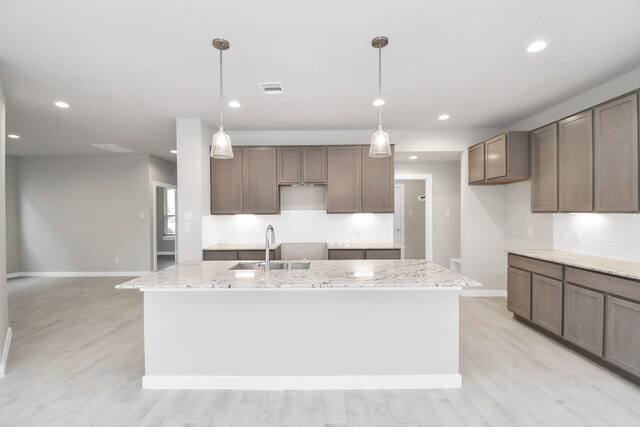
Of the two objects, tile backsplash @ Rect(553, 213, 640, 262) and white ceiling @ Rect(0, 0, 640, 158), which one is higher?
white ceiling @ Rect(0, 0, 640, 158)

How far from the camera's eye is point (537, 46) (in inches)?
93.5

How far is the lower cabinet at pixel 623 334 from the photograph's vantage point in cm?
231

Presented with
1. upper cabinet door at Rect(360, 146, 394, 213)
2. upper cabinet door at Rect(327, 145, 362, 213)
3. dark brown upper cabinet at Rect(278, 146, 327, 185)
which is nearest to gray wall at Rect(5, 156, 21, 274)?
dark brown upper cabinet at Rect(278, 146, 327, 185)

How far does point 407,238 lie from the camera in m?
7.00

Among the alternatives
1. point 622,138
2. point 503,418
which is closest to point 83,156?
point 503,418

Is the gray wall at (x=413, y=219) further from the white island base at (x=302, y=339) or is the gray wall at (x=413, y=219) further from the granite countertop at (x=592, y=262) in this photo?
the white island base at (x=302, y=339)

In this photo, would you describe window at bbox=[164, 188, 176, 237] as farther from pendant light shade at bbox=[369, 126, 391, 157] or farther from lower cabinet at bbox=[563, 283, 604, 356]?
lower cabinet at bbox=[563, 283, 604, 356]

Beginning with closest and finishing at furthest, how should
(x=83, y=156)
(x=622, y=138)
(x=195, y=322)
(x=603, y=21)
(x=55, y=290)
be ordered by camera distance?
(x=603, y=21) < (x=195, y=322) < (x=622, y=138) < (x=55, y=290) < (x=83, y=156)

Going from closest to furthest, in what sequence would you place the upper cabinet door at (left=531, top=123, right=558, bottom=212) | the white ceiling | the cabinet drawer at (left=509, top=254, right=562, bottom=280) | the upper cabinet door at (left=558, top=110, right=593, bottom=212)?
1. the white ceiling
2. the upper cabinet door at (left=558, top=110, right=593, bottom=212)
3. the cabinet drawer at (left=509, top=254, right=562, bottom=280)
4. the upper cabinet door at (left=531, top=123, right=558, bottom=212)

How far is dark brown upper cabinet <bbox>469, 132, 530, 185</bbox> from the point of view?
3812 mm

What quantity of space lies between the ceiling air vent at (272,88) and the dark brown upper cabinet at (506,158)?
289 centimetres

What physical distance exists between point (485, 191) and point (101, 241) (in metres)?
7.72

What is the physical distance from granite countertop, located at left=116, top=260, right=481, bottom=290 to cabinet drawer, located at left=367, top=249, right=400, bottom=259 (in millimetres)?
1564

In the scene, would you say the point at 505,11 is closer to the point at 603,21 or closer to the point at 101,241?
the point at 603,21
